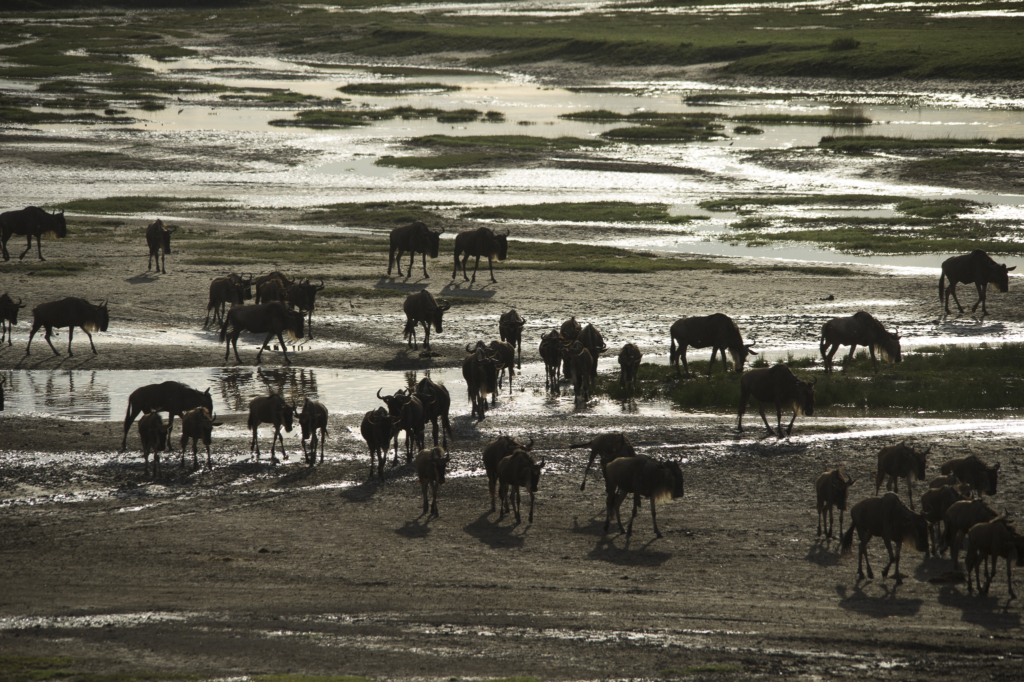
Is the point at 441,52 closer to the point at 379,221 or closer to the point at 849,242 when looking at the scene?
the point at 379,221

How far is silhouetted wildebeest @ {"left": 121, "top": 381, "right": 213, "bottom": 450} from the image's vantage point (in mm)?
14695

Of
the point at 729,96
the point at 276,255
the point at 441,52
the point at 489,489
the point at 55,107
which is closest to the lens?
the point at 489,489

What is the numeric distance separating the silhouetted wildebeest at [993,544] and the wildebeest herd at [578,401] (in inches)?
0.5

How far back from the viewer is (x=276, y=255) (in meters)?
29.6

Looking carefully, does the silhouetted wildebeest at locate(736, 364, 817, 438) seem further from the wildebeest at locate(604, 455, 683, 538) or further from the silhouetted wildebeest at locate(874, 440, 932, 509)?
the wildebeest at locate(604, 455, 683, 538)

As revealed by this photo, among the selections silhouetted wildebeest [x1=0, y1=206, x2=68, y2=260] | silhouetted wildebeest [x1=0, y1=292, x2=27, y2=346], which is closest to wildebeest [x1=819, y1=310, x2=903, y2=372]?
silhouetted wildebeest [x1=0, y1=292, x2=27, y2=346]

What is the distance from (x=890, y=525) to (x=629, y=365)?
7.97 metres

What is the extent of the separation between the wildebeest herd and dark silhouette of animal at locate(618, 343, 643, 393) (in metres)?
0.03

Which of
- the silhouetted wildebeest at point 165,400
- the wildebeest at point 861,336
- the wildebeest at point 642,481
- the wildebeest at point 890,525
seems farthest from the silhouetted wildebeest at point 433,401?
the wildebeest at point 861,336

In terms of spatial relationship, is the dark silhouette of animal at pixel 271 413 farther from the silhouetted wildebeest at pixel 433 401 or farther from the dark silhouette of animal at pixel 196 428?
the silhouetted wildebeest at pixel 433 401

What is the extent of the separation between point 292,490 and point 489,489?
8.92 feet

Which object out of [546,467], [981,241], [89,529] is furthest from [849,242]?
[89,529]

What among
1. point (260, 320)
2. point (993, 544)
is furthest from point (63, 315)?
point (993, 544)

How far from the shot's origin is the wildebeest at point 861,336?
18.4 m
